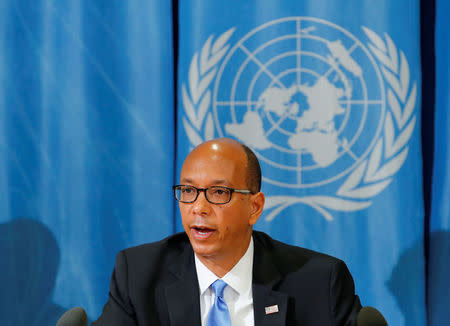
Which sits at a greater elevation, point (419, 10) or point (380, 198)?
point (419, 10)

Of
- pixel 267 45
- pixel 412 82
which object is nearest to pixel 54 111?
pixel 267 45

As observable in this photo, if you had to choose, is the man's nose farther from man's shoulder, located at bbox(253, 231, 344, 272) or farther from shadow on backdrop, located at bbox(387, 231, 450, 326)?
shadow on backdrop, located at bbox(387, 231, 450, 326)

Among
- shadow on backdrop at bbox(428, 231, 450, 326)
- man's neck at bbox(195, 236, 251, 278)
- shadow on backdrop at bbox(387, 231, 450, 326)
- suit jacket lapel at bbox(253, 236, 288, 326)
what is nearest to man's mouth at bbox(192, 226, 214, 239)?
man's neck at bbox(195, 236, 251, 278)

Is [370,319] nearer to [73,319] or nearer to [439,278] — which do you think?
[73,319]

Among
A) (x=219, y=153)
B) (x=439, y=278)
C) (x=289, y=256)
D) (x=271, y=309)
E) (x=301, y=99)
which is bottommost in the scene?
(x=439, y=278)

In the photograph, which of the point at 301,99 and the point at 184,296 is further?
the point at 301,99

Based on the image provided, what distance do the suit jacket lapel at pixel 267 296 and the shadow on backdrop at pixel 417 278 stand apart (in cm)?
148

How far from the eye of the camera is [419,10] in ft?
9.28

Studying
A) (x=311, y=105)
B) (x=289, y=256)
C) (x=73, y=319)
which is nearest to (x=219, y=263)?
(x=289, y=256)

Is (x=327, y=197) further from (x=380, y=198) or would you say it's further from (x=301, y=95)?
(x=301, y=95)

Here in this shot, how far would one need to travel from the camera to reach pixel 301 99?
113 inches

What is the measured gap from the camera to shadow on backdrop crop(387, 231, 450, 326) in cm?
281

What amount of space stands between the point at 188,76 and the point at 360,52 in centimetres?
95

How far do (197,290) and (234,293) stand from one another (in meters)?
0.11
